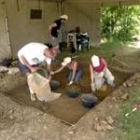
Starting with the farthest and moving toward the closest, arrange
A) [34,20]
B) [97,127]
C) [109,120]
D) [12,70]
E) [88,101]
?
[34,20]
[12,70]
[88,101]
[109,120]
[97,127]

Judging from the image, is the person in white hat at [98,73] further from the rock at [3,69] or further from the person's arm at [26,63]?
the rock at [3,69]

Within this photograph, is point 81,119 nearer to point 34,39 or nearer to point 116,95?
point 116,95

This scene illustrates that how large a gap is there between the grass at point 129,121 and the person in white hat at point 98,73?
2.21 ft

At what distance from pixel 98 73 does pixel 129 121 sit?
1197 mm

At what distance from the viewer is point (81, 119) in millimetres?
3205

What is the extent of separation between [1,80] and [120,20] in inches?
351

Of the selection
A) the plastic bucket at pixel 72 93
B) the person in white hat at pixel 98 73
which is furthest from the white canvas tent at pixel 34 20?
the person in white hat at pixel 98 73

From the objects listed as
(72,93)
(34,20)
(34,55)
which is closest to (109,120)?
(72,93)

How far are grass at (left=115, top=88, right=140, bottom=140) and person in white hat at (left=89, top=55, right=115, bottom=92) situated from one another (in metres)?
0.67

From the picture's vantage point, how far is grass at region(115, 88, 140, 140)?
2.79m

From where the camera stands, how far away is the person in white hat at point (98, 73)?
3880 millimetres

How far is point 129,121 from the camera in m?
3.07

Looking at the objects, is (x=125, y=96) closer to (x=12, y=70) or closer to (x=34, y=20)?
(x=12, y=70)

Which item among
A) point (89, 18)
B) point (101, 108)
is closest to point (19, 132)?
point (101, 108)
